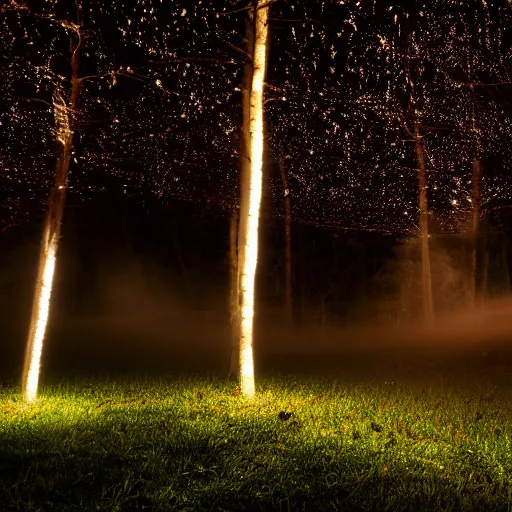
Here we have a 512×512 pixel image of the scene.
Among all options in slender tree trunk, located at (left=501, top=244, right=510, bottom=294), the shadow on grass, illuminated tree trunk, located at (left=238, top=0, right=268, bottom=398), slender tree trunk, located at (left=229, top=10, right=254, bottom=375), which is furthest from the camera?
slender tree trunk, located at (left=501, top=244, right=510, bottom=294)

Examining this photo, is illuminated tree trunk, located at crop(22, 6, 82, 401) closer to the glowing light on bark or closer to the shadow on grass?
the glowing light on bark

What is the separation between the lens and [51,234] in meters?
8.86

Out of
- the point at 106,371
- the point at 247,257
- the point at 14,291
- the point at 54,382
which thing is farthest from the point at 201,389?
the point at 14,291

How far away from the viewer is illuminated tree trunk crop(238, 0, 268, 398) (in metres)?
8.88

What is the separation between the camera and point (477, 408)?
28.2 feet

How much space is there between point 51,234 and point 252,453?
4682mm

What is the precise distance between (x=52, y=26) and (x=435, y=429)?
23.7ft

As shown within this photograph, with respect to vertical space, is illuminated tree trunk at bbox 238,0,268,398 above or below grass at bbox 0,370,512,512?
above

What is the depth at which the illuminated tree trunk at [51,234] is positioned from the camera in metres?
8.77

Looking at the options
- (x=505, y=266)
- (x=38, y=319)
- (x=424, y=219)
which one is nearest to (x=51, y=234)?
(x=38, y=319)

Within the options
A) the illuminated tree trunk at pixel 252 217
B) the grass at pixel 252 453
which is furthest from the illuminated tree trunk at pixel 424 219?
the grass at pixel 252 453

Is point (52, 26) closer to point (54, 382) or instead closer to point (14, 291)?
point (54, 382)

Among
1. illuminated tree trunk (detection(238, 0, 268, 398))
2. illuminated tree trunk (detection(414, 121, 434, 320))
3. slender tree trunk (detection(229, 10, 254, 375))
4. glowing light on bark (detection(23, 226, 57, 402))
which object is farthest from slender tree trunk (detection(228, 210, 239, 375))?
illuminated tree trunk (detection(414, 121, 434, 320))

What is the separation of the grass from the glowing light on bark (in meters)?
0.27
